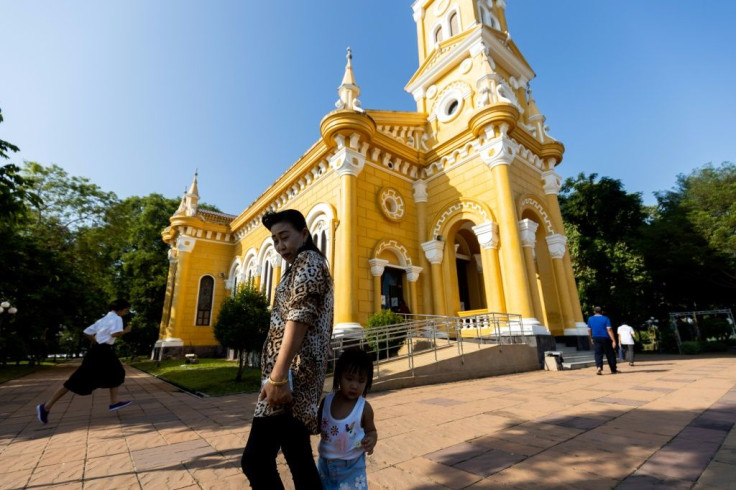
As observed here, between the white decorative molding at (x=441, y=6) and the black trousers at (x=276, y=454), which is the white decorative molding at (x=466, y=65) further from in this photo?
the black trousers at (x=276, y=454)

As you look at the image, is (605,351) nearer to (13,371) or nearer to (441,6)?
(441,6)

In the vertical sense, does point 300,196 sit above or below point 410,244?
above

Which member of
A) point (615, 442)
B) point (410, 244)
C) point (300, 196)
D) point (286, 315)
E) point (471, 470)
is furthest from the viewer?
point (300, 196)

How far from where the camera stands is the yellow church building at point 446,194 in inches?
452

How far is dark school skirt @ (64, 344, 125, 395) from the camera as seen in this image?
4.73 m

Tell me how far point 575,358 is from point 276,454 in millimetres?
12159

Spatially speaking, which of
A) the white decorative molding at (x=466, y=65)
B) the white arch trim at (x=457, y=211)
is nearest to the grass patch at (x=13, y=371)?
the white arch trim at (x=457, y=211)

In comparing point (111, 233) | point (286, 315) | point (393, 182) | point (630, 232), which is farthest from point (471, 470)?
point (630, 232)

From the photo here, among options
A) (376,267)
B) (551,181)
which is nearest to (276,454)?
(376,267)

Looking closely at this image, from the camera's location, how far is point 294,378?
1684 millimetres

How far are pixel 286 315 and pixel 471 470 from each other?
205cm

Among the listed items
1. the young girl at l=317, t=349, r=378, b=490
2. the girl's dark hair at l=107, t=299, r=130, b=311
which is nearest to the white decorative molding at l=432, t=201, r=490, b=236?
the girl's dark hair at l=107, t=299, r=130, b=311

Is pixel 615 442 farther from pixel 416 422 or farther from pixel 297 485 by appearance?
pixel 297 485

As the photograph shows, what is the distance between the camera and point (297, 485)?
160 cm
